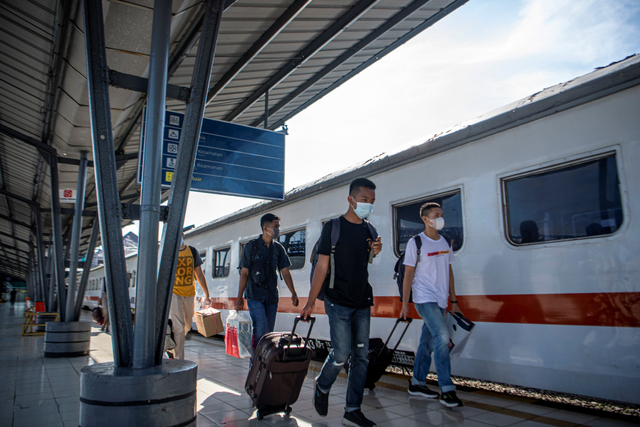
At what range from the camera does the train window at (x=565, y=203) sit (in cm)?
310

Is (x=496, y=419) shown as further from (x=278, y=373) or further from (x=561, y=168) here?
(x=561, y=168)

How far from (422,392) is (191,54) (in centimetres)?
540

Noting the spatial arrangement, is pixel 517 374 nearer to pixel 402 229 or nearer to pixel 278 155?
pixel 402 229

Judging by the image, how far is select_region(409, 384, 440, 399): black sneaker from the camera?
Result: 388 cm

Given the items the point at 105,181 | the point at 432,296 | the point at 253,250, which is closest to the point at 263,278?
the point at 253,250

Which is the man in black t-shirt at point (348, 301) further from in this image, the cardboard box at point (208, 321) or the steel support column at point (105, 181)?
the cardboard box at point (208, 321)

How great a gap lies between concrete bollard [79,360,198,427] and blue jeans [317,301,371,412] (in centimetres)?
115

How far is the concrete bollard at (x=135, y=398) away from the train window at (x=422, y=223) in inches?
112

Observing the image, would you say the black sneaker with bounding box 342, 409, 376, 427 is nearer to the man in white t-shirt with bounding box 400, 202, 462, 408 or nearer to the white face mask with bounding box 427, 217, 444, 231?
the man in white t-shirt with bounding box 400, 202, 462, 408

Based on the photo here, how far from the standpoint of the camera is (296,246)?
658 cm

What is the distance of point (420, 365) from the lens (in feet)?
13.0

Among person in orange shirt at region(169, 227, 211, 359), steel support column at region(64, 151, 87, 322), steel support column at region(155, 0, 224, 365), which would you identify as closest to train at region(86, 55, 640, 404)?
person in orange shirt at region(169, 227, 211, 359)

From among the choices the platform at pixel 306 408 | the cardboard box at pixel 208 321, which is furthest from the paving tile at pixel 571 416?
the cardboard box at pixel 208 321

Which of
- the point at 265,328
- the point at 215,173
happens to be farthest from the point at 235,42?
the point at 265,328
